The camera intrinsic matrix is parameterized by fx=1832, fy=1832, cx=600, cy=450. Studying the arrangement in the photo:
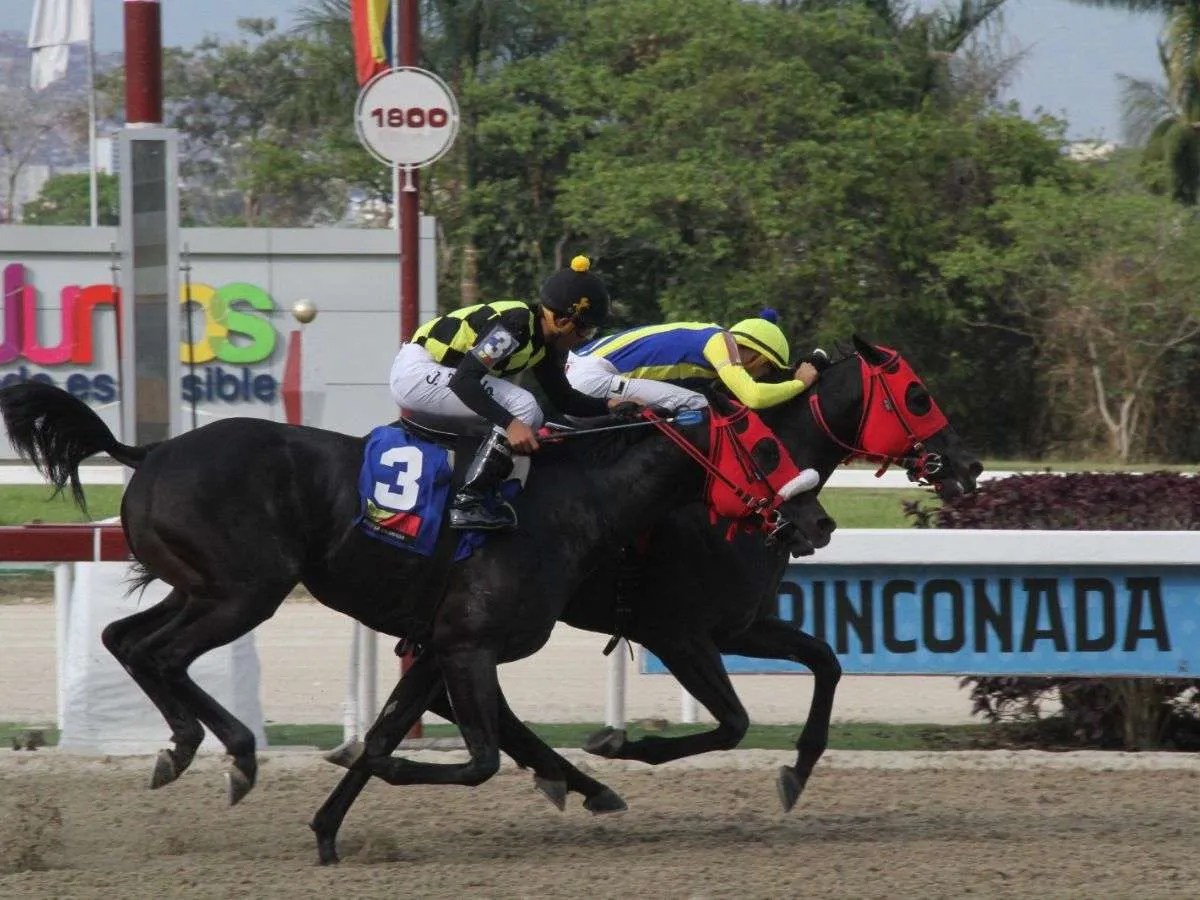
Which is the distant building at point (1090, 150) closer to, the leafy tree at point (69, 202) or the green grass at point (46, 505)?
the green grass at point (46, 505)

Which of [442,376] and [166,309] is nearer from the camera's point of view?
[442,376]

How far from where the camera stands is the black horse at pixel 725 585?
5.99 m

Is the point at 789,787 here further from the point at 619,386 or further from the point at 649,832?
the point at 619,386

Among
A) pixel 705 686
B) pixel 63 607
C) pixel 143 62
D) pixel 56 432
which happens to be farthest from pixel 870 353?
pixel 63 607

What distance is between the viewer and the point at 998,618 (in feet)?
23.6

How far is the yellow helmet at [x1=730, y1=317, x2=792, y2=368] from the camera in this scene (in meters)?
6.49

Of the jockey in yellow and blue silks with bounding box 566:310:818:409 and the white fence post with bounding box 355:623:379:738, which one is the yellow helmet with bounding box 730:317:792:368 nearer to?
the jockey in yellow and blue silks with bounding box 566:310:818:409

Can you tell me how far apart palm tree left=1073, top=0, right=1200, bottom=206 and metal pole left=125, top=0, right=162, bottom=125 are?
23.8m

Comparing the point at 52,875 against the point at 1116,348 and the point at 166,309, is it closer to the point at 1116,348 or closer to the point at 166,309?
the point at 166,309

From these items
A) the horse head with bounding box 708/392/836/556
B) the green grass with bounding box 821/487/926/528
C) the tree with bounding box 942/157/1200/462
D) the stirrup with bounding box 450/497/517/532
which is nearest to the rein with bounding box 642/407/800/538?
the horse head with bounding box 708/392/836/556

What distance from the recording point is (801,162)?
82.7 feet

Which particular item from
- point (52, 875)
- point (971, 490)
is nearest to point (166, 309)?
point (52, 875)

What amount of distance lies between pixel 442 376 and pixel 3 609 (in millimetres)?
6003

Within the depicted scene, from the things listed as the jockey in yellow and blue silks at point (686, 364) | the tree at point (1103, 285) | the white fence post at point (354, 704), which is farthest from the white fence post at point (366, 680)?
the tree at point (1103, 285)
